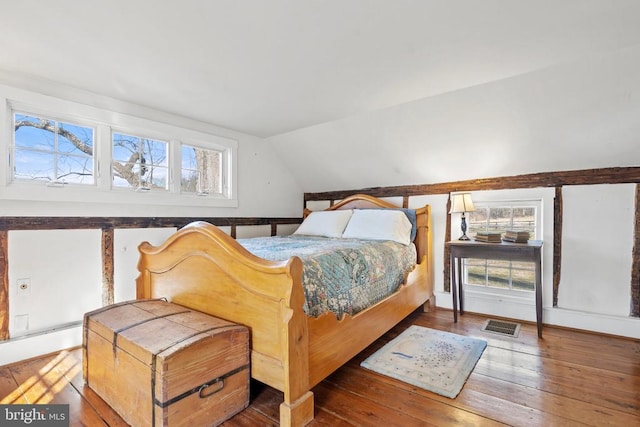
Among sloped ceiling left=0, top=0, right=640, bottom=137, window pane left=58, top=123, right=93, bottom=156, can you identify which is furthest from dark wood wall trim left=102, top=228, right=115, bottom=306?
sloped ceiling left=0, top=0, right=640, bottom=137

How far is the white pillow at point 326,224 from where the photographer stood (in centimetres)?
343

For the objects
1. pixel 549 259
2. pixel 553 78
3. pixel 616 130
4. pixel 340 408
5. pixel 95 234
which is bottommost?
pixel 340 408

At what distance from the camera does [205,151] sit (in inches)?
136

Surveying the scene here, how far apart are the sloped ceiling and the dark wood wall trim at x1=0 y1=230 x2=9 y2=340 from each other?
1202 mm

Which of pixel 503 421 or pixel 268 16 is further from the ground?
pixel 268 16

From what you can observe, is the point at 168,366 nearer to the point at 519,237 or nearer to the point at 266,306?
the point at 266,306

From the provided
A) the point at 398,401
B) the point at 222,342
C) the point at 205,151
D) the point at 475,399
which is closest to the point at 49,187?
the point at 205,151

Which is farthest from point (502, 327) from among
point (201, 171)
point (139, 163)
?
point (139, 163)

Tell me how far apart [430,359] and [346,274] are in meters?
0.89

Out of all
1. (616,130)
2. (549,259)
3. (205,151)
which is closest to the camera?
(616,130)

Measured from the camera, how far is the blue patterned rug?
6.21 feet

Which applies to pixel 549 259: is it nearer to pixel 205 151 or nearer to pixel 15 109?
pixel 205 151

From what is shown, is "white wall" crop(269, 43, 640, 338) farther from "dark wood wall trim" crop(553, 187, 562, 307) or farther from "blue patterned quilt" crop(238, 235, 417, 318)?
"blue patterned quilt" crop(238, 235, 417, 318)

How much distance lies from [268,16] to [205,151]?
2147 millimetres
